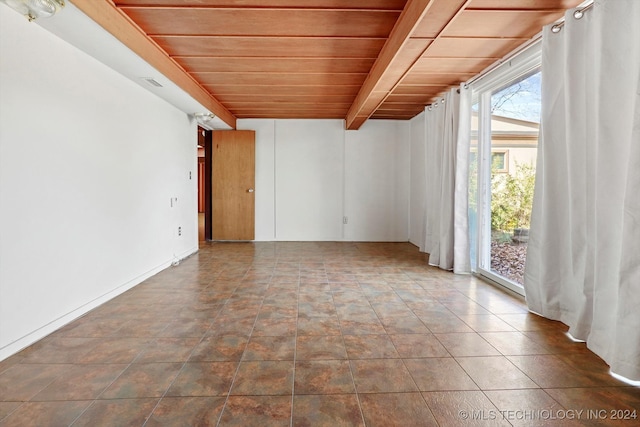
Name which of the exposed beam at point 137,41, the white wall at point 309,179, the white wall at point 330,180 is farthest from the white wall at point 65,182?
the white wall at point 309,179

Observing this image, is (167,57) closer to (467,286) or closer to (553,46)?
(553,46)

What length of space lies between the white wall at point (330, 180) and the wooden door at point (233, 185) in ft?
0.63

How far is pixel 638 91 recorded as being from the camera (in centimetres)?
173

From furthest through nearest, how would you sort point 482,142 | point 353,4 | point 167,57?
point 482,142, point 167,57, point 353,4

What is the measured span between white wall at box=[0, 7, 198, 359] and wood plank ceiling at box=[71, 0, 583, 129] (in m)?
0.51

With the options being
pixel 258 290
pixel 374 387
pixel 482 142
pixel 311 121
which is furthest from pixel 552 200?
pixel 311 121

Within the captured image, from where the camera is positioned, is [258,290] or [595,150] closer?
[595,150]

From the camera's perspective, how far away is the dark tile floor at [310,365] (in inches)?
62.9

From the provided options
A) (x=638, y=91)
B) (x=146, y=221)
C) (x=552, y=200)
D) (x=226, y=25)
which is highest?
(x=226, y=25)

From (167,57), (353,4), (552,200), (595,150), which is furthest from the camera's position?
(167,57)

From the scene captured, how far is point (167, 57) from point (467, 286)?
3.86 metres

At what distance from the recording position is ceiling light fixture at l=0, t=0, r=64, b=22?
190 centimetres

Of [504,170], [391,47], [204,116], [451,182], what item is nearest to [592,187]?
[504,170]

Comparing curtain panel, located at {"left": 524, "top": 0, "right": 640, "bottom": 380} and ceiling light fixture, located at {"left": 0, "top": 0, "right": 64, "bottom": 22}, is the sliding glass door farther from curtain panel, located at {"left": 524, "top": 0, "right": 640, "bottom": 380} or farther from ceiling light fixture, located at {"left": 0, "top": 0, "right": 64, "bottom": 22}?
ceiling light fixture, located at {"left": 0, "top": 0, "right": 64, "bottom": 22}
